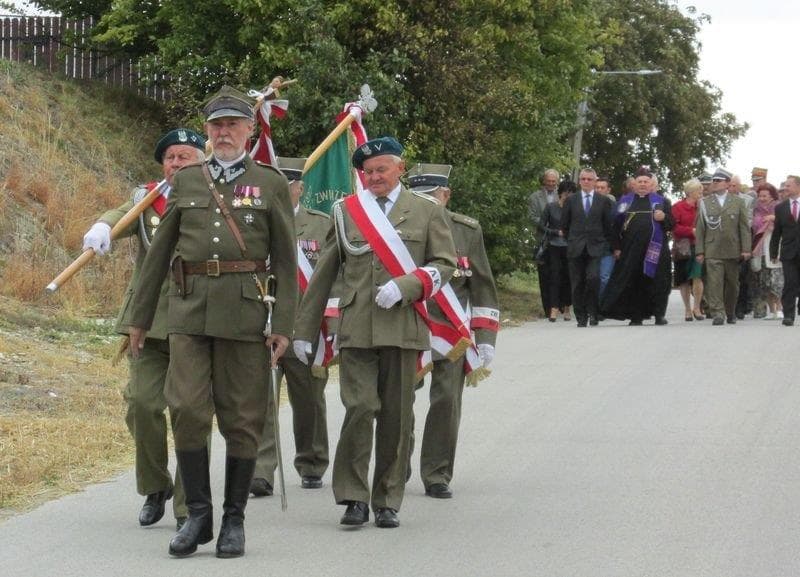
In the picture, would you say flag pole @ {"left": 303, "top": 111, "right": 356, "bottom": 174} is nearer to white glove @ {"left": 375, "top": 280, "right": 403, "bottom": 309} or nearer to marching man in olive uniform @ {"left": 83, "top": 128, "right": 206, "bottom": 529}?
marching man in olive uniform @ {"left": 83, "top": 128, "right": 206, "bottom": 529}

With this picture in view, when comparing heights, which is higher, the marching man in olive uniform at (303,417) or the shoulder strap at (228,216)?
the shoulder strap at (228,216)

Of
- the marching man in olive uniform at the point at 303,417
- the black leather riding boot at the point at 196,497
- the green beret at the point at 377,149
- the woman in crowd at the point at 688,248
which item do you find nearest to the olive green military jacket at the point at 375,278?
the green beret at the point at 377,149

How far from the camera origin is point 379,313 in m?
8.92

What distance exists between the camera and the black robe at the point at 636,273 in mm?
23266

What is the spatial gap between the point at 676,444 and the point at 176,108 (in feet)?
57.9

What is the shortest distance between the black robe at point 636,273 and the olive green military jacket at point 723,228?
0.53 m

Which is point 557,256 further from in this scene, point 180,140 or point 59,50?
point 180,140

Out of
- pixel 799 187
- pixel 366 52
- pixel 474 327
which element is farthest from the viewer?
pixel 366 52

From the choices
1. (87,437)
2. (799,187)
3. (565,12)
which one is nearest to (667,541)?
(87,437)

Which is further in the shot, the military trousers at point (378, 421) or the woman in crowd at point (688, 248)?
the woman in crowd at point (688, 248)

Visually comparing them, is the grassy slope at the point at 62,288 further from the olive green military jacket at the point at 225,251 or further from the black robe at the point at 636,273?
the olive green military jacket at the point at 225,251

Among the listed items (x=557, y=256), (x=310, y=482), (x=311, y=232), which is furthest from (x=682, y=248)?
(x=310, y=482)

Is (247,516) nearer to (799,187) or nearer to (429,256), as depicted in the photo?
(429,256)

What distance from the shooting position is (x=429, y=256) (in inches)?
359
